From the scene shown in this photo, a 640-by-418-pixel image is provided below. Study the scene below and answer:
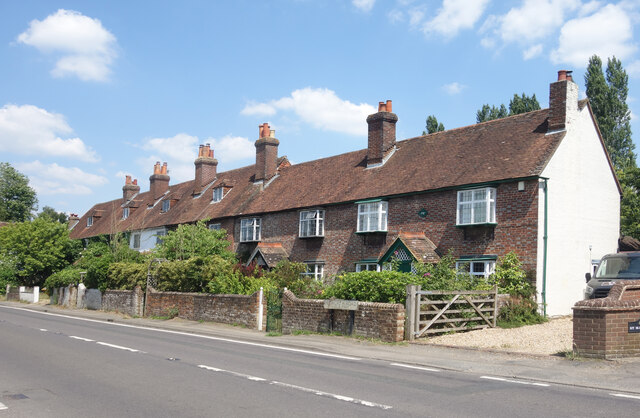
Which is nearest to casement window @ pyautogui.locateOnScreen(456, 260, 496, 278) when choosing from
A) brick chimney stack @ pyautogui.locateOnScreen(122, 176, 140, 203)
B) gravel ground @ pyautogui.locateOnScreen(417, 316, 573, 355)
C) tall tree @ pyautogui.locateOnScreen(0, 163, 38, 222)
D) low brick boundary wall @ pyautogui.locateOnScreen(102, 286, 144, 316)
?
gravel ground @ pyautogui.locateOnScreen(417, 316, 573, 355)

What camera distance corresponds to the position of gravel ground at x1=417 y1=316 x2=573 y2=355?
47.2ft

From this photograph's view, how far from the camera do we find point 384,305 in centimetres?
1645

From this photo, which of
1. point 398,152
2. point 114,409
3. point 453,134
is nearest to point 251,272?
point 398,152

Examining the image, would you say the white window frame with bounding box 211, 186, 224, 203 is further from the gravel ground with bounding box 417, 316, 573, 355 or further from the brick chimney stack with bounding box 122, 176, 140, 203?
the gravel ground with bounding box 417, 316, 573, 355

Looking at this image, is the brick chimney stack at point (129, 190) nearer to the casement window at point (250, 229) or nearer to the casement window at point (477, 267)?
the casement window at point (250, 229)

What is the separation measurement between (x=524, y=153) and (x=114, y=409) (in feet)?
61.8

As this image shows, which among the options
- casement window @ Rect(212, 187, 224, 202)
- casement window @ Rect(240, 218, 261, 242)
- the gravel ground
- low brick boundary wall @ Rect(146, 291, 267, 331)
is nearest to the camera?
the gravel ground

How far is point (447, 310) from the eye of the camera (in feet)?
56.2

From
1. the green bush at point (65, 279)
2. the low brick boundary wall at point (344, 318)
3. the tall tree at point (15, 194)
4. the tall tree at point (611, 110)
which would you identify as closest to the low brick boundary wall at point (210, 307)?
the low brick boundary wall at point (344, 318)

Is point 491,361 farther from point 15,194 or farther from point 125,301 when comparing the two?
point 15,194

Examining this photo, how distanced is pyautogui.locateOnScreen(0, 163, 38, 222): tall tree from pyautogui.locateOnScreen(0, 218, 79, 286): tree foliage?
37658mm

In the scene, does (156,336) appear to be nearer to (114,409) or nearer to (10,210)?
(114,409)

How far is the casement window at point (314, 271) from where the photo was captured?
95.0ft

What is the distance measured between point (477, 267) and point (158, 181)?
3616cm
